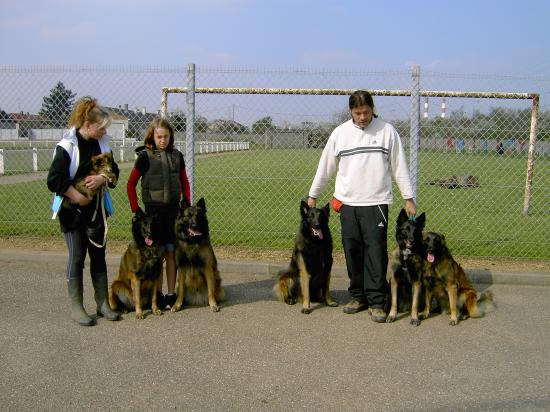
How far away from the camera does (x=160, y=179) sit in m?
5.16

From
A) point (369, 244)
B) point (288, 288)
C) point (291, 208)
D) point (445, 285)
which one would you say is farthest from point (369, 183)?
point (291, 208)

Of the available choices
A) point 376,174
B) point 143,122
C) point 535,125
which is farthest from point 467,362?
point 143,122

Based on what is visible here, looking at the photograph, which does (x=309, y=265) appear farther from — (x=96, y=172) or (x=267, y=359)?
(x=96, y=172)

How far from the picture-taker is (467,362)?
13.1ft

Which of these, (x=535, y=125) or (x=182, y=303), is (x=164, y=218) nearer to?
(x=182, y=303)

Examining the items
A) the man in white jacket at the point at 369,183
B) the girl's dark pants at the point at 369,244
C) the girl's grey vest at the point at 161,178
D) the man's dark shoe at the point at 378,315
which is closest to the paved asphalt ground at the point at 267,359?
the man's dark shoe at the point at 378,315

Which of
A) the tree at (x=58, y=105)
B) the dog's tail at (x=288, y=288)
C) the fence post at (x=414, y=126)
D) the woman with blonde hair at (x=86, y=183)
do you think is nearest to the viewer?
the woman with blonde hair at (x=86, y=183)

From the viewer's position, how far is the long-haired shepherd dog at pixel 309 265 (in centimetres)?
527

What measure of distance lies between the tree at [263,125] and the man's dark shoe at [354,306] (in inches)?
107

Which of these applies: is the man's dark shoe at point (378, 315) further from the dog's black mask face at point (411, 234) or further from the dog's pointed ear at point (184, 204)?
the dog's pointed ear at point (184, 204)

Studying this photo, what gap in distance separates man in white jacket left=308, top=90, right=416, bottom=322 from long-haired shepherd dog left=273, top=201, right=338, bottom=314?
10.3 inches

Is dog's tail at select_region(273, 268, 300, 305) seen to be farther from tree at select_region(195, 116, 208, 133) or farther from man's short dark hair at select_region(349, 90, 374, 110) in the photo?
tree at select_region(195, 116, 208, 133)

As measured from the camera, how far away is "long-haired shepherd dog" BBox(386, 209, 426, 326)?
4973 mm

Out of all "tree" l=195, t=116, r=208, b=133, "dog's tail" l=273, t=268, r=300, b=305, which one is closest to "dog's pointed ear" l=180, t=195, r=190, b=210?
"dog's tail" l=273, t=268, r=300, b=305
